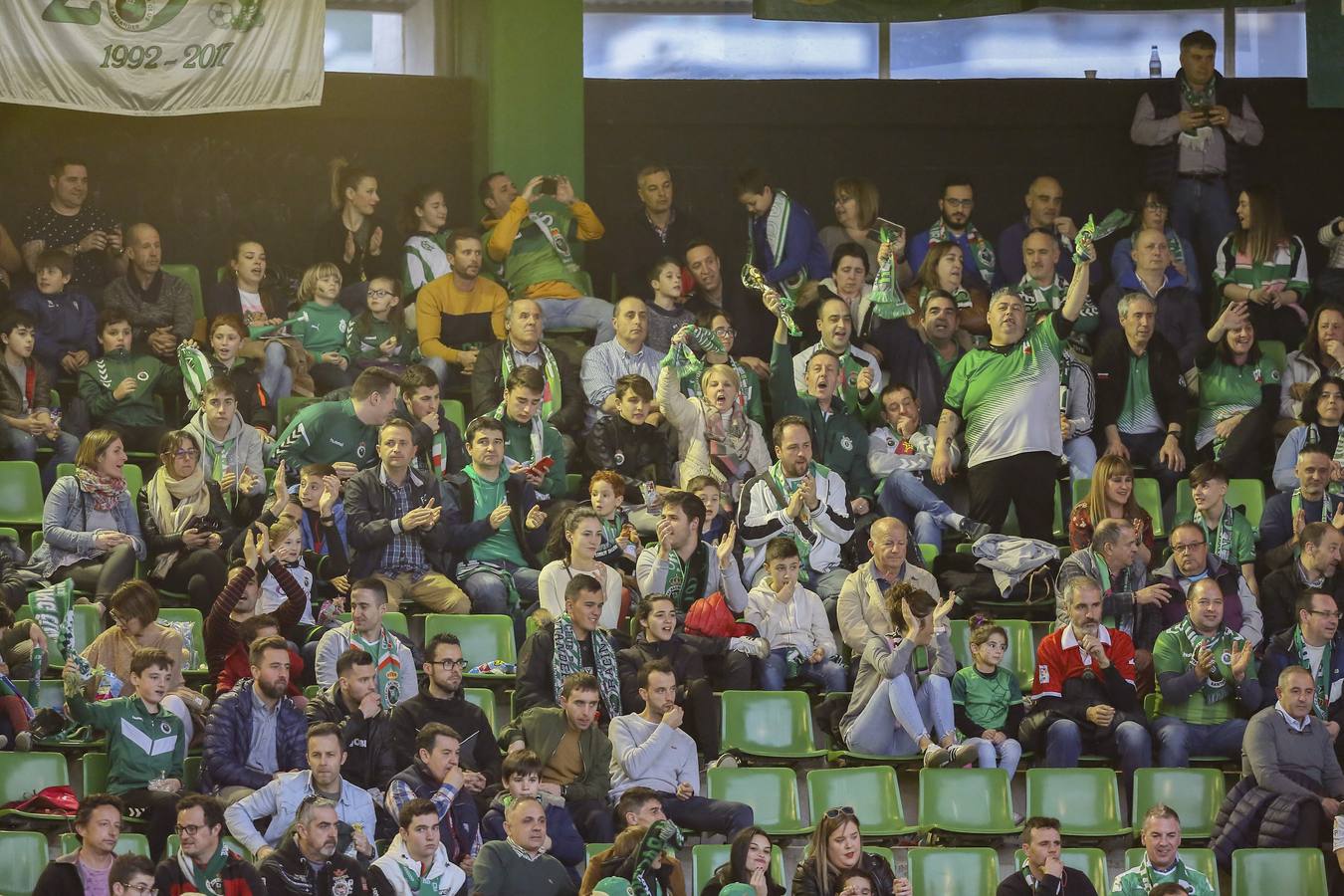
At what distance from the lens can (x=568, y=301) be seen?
1159cm

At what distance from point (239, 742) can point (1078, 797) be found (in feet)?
10.2

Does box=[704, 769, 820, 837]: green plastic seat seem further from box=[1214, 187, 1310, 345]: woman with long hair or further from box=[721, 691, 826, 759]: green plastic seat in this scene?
box=[1214, 187, 1310, 345]: woman with long hair

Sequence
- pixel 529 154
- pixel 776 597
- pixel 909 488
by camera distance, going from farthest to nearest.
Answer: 1. pixel 529 154
2. pixel 909 488
3. pixel 776 597

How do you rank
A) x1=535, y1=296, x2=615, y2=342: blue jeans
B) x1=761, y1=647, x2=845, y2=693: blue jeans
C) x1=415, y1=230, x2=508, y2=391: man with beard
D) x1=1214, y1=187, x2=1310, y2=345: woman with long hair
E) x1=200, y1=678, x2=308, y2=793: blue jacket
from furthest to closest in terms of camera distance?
x1=1214, y1=187, x2=1310, y2=345: woman with long hair
x1=535, y1=296, x2=615, y2=342: blue jeans
x1=415, y1=230, x2=508, y2=391: man with beard
x1=761, y1=647, x2=845, y2=693: blue jeans
x1=200, y1=678, x2=308, y2=793: blue jacket

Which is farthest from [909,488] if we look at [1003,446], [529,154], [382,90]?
[382,90]

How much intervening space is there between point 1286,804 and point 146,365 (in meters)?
5.30

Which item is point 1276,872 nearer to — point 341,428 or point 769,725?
point 769,725

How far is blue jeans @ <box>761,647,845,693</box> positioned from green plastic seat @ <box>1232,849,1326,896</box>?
1684 millimetres

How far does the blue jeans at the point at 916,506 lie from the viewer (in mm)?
10438

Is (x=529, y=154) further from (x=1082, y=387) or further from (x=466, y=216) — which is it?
(x=1082, y=387)

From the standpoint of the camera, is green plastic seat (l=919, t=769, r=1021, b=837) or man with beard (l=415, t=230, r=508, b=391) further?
man with beard (l=415, t=230, r=508, b=391)

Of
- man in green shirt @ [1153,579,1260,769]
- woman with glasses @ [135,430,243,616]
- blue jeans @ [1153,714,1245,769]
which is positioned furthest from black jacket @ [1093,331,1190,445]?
woman with glasses @ [135,430,243,616]

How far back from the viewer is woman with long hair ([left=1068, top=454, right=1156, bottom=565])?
1005 cm

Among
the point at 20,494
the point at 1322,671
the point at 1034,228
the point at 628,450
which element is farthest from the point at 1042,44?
the point at 20,494
